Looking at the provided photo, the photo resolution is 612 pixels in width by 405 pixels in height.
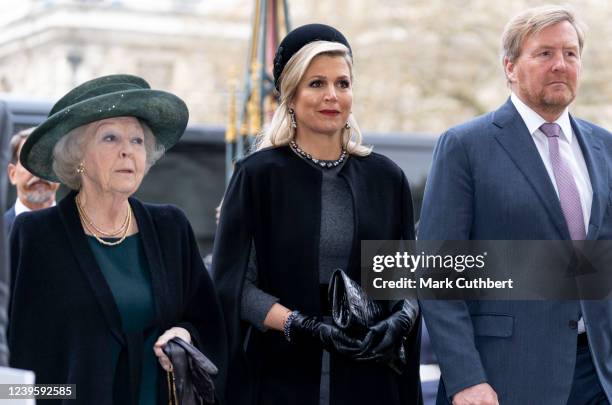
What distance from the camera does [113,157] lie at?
4.24m

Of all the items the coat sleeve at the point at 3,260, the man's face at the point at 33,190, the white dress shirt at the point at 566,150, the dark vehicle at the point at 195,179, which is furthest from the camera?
the dark vehicle at the point at 195,179

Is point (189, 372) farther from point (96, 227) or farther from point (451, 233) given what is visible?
point (451, 233)

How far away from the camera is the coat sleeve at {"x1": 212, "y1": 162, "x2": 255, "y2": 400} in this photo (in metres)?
4.32

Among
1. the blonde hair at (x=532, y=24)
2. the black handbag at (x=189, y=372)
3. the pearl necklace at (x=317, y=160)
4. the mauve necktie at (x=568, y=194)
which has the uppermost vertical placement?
the blonde hair at (x=532, y=24)

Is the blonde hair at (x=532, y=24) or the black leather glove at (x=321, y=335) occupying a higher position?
the blonde hair at (x=532, y=24)

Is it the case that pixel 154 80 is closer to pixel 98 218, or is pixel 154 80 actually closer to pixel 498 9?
pixel 498 9

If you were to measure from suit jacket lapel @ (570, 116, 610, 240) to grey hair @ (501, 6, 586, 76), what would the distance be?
1.07 feet

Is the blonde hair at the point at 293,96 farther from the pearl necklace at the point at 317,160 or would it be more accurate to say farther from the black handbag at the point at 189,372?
the black handbag at the point at 189,372

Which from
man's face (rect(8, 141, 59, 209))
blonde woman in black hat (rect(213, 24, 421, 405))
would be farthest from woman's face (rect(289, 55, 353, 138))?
man's face (rect(8, 141, 59, 209))

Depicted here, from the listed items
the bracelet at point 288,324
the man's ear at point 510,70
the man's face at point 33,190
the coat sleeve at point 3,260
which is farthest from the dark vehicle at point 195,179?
the coat sleeve at point 3,260

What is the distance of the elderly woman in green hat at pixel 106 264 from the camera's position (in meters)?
4.00

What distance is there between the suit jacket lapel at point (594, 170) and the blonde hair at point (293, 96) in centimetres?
82

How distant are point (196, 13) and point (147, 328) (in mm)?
23031

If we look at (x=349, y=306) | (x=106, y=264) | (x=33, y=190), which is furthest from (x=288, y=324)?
(x=33, y=190)
